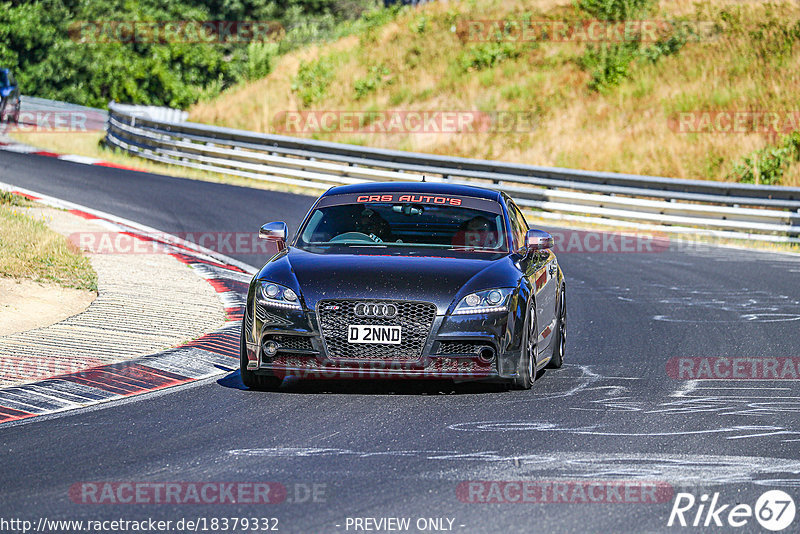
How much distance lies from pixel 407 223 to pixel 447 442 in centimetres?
325

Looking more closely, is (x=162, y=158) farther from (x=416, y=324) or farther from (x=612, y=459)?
(x=612, y=459)

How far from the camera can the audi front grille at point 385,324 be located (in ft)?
27.2

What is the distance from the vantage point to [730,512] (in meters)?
5.57

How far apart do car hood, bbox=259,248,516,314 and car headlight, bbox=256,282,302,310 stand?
0.19 ft

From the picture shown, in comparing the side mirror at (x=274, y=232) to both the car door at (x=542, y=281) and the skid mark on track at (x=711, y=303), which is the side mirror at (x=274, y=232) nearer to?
the car door at (x=542, y=281)

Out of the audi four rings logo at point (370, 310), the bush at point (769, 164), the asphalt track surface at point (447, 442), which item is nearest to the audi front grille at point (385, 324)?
the audi four rings logo at point (370, 310)

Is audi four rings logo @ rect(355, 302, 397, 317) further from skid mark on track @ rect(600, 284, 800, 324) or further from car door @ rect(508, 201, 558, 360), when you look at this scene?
skid mark on track @ rect(600, 284, 800, 324)

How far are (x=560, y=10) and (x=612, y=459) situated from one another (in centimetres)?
3363

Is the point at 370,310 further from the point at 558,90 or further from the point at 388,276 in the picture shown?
the point at 558,90

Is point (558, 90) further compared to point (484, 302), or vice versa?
point (558, 90)

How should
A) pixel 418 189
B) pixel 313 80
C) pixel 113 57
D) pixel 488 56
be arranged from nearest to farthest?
pixel 418 189 → pixel 488 56 → pixel 313 80 → pixel 113 57

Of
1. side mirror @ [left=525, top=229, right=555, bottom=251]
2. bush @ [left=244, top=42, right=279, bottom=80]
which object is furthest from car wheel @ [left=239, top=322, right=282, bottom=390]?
bush @ [left=244, top=42, right=279, bottom=80]

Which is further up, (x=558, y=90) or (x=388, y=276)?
(x=558, y=90)

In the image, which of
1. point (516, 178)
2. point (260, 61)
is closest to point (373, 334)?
point (516, 178)
